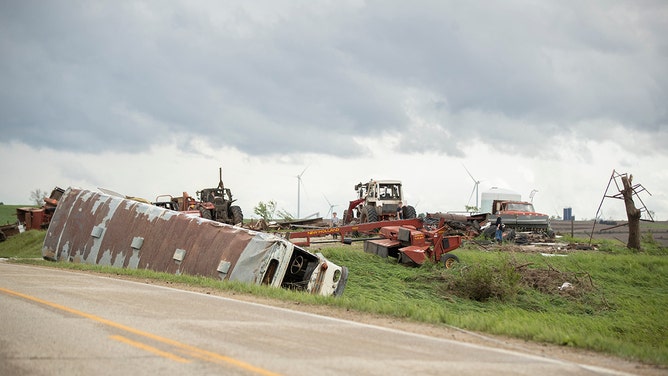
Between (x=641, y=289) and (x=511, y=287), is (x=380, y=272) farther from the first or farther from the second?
(x=641, y=289)

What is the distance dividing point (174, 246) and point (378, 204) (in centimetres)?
2214

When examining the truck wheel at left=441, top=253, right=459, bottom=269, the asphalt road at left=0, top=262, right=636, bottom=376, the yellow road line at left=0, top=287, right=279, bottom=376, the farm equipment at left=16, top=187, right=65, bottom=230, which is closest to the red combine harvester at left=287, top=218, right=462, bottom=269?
the truck wheel at left=441, top=253, right=459, bottom=269

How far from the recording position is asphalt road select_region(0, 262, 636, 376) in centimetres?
627

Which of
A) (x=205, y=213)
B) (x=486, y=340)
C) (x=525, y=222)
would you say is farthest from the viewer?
(x=525, y=222)

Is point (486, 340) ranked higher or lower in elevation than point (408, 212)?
lower

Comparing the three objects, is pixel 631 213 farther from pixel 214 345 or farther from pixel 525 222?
pixel 214 345

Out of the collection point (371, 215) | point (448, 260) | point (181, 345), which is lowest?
point (181, 345)

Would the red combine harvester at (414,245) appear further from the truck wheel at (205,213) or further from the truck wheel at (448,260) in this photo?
the truck wheel at (205,213)

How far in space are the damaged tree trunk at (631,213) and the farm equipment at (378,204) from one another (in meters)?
11.0

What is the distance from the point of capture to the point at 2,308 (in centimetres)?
984

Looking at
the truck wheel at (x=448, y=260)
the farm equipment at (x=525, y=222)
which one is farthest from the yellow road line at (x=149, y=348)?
the farm equipment at (x=525, y=222)

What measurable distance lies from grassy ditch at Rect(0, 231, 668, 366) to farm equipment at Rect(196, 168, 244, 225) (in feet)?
43.1

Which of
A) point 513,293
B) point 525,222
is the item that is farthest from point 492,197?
point 513,293

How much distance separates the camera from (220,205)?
37625mm
